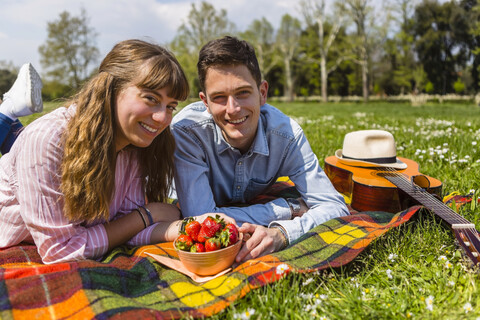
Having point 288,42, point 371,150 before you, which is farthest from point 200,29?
point 371,150

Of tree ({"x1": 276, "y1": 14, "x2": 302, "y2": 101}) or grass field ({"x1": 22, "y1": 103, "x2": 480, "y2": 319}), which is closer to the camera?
grass field ({"x1": 22, "y1": 103, "x2": 480, "y2": 319})

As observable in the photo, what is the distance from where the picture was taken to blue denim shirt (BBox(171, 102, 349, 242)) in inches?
119

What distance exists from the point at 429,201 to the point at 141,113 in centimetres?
232

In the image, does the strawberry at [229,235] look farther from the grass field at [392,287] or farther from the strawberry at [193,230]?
the grass field at [392,287]

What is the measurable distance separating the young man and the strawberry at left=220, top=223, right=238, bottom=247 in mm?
274

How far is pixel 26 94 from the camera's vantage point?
3309 mm

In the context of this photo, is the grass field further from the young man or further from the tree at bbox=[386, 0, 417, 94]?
the tree at bbox=[386, 0, 417, 94]

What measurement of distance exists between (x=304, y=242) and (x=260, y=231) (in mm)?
320

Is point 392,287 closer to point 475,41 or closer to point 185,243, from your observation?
point 185,243

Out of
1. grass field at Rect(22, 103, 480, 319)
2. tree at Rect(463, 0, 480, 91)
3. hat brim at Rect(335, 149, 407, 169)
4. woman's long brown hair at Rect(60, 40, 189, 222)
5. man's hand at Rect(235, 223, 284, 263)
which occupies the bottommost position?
grass field at Rect(22, 103, 480, 319)

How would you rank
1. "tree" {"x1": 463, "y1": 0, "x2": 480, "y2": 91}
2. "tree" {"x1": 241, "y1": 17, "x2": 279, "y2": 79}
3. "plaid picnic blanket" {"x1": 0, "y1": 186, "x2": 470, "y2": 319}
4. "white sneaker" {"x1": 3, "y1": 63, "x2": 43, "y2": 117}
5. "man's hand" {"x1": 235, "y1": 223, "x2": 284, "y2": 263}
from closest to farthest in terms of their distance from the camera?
"plaid picnic blanket" {"x1": 0, "y1": 186, "x2": 470, "y2": 319} → "man's hand" {"x1": 235, "y1": 223, "x2": 284, "y2": 263} → "white sneaker" {"x1": 3, "y1": 63, "x2": 43, "y2": 117} → "tree" {"x1": 463, "y1": 0, "x2": 480, "y2": 91} → "tree" {"x1": 241, "y1": 17, "x2": 279, "y2": 79}

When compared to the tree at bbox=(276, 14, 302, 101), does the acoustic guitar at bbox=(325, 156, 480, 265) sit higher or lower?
lower

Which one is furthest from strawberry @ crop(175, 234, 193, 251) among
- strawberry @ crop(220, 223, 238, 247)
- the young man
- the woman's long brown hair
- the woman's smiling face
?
the woman's smiling face

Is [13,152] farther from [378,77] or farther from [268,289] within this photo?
[378,77]
